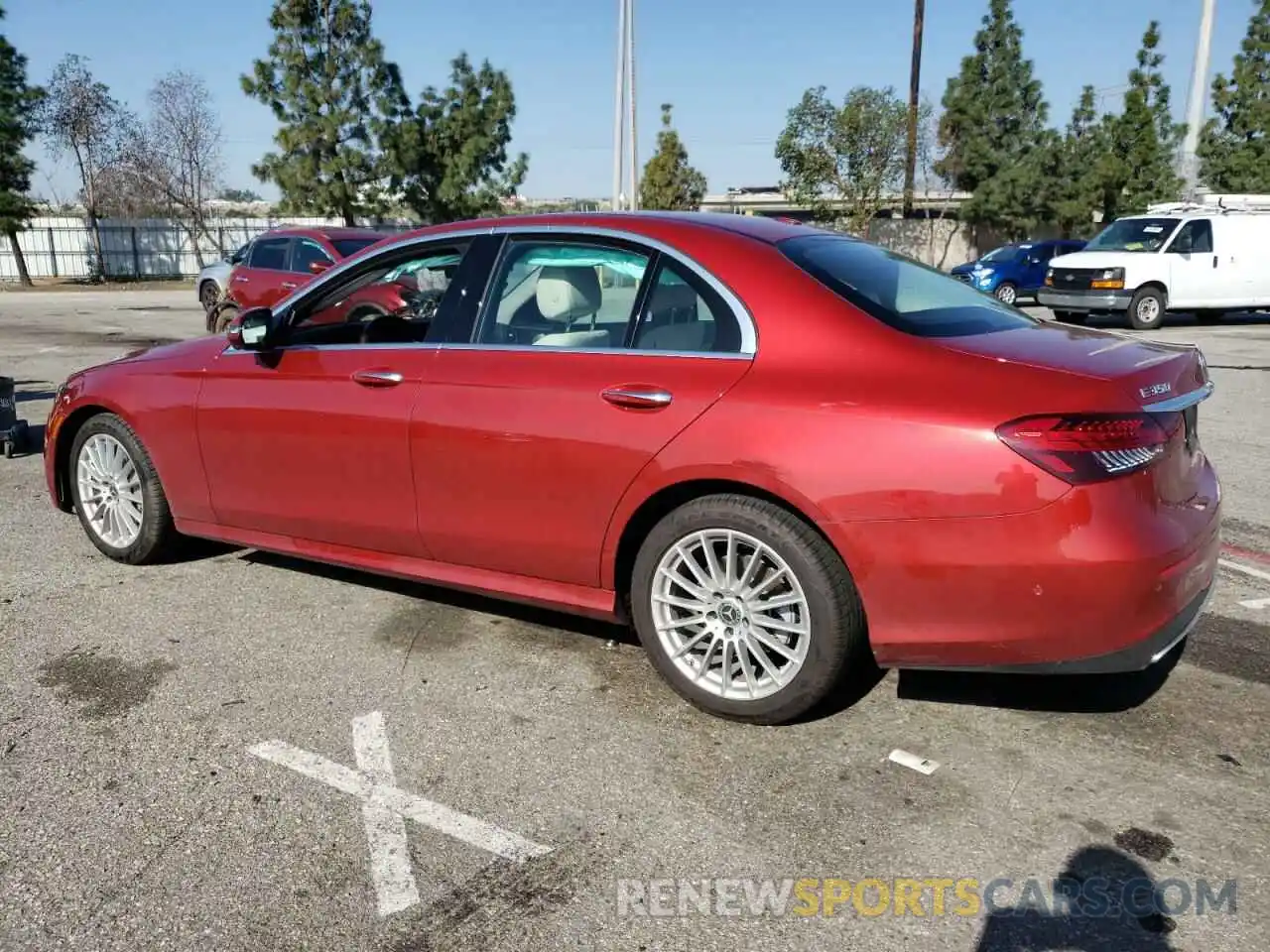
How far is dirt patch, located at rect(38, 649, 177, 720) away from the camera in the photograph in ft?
12.0

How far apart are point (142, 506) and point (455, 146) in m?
32.6

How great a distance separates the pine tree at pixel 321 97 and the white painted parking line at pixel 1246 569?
32207 millimetres

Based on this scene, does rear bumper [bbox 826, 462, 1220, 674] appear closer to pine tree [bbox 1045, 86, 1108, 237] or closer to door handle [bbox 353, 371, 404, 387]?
door handle [bbox 353, 371, 404, 387]

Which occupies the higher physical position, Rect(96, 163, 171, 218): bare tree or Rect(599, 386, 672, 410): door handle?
Rect(96, 163, 171, 218): bare tree

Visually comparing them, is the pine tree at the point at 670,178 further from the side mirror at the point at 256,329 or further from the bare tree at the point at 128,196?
the side mirror at the point at 256,329

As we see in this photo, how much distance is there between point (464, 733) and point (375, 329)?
77.9 inches

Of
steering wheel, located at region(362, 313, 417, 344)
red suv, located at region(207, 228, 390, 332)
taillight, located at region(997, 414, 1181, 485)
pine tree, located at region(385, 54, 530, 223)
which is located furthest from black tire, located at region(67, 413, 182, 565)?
pine tree, located at region(385, 54, 530, 223)

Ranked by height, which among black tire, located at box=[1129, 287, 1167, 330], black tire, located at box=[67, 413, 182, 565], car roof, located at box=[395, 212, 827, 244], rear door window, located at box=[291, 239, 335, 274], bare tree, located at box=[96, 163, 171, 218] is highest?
bare tree, located at box=[96, 163, 171, 218]

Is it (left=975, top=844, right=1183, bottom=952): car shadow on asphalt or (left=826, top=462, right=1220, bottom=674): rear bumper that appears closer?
(left=975, top=844, right=1183, bottom=952): car shadow on asphalt

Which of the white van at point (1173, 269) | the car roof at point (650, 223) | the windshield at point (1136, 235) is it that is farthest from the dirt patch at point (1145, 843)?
the windshield at point (1136, 235)

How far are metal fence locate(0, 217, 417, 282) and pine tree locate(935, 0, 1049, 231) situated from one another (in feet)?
65.2

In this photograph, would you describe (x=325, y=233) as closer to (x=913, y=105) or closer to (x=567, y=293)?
(x=567, y=293)

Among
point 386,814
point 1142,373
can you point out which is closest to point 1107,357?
point 1142,373

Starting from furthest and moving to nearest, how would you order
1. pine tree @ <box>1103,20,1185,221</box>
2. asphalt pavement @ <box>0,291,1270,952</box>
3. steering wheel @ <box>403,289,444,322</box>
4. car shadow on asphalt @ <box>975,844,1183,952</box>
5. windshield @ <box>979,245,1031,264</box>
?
pine tree @ <box>1103,20,1185,221</box>
windshield @ <box>979,245,1031,264</box>
steering wheel @ <box>403,289,444,322</box>
asphalt pavement @ <box>0,291,1270,952</box>
car shadow on asphalt @ <box>975,844,1183,952</box>
